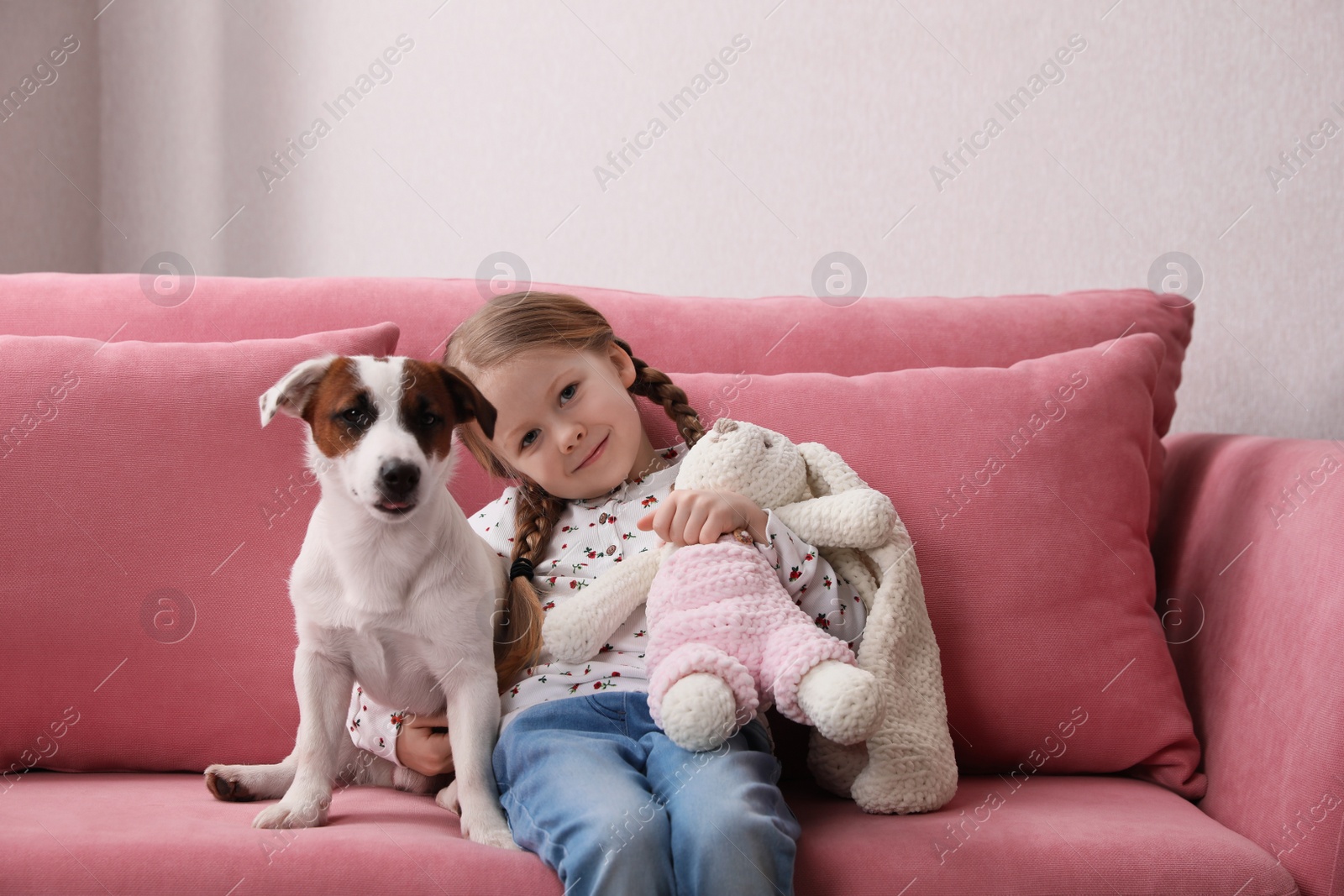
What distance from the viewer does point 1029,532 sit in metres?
1.49

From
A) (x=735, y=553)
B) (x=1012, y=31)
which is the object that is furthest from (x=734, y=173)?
(x=735, y=553)

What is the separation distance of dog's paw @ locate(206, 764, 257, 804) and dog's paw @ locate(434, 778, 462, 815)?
254mm

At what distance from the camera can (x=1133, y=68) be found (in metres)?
2.17

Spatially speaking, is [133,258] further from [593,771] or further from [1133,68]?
[1133,68]

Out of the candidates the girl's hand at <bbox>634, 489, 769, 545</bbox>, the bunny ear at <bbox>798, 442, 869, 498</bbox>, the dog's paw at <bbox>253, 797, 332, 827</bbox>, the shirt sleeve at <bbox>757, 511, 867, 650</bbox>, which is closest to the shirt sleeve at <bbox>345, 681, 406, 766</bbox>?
the dog's paw at <bbox>253, 797, 332, 827</bbox>

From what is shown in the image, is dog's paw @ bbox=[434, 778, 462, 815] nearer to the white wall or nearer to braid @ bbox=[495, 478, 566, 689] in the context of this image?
braid @ bbox=[495, 478, 566, 689]

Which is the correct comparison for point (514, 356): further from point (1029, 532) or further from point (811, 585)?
point (1029, 532)

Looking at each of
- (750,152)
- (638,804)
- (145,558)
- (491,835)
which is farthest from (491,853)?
(750,152)

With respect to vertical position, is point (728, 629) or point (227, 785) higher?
point (728, 629)

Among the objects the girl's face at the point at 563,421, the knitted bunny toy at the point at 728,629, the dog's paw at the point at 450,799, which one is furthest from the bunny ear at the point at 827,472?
the dog's paw at the point at 450,799

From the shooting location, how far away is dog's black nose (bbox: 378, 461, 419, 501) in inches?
46.4

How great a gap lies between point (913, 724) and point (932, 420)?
51cm

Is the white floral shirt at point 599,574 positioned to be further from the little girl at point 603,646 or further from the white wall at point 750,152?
the white wall at point 750,152

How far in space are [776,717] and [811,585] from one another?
0.23 meters
